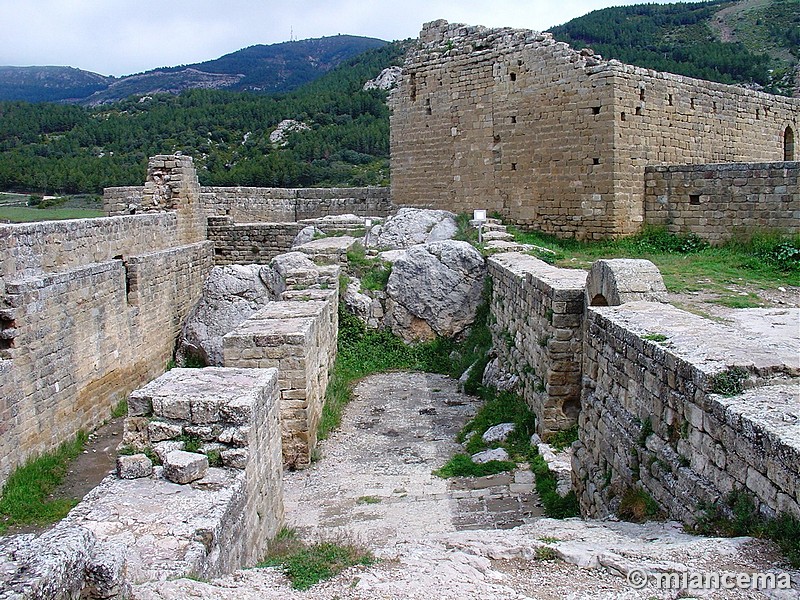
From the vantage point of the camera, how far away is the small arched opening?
16234mm

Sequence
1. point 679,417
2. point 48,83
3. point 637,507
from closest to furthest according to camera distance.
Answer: point 679,417, point 637,507, point 48,83

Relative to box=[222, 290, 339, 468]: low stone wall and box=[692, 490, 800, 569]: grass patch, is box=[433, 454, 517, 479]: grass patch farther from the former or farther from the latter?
box=[692, 490, 800, 569]: grass patch

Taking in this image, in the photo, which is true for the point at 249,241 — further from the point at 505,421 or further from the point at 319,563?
the point at 319,563

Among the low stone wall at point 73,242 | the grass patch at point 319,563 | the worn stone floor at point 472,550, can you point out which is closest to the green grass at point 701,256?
the worn stone floor at point 472,550

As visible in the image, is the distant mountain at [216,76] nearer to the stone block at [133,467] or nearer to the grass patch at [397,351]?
the grass patch at [397,351]

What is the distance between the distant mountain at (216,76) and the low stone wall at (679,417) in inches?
3612

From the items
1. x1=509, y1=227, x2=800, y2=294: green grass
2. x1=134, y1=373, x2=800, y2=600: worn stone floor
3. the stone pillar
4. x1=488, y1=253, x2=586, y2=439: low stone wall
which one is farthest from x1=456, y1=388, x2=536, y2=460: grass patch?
the stone pillar

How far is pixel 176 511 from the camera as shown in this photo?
403 centimetres

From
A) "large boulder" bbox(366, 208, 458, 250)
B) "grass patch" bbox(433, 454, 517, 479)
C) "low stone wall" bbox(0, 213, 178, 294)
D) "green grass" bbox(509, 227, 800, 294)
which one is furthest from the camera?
"large boulder" bbox(366, 208, 458, 250)

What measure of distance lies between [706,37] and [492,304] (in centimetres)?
5232

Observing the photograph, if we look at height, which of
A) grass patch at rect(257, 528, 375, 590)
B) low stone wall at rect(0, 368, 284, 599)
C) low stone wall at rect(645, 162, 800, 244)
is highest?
low stone wall at rect(645, 162, 800, 244)

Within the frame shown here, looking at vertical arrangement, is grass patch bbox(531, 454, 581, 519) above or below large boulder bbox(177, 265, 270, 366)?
below

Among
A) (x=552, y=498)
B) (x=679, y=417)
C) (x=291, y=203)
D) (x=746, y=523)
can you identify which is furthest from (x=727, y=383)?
(x=291, y=203)

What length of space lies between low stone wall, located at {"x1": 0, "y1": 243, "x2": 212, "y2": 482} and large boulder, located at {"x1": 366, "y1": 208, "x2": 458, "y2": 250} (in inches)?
153
